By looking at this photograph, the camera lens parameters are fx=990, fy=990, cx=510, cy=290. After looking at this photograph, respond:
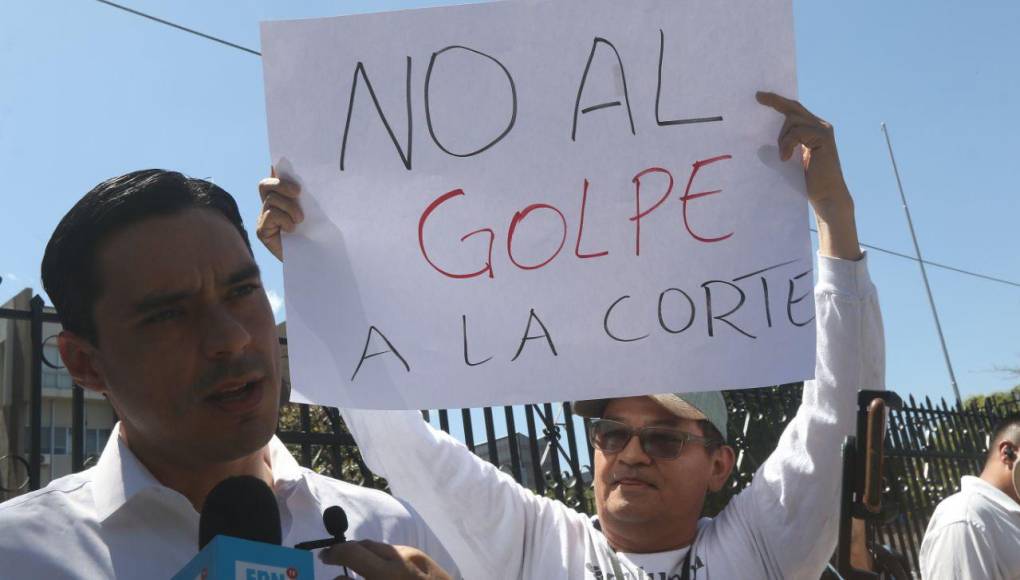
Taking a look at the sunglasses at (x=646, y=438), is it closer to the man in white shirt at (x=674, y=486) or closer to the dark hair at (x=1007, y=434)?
the man in white shirt at (x=674, y=486)

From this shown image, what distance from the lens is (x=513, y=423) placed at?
191 inches

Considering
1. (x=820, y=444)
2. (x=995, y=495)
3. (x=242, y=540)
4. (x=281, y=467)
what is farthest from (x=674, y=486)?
(x=995, y=495)

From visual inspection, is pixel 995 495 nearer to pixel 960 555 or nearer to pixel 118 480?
pixel 960 555

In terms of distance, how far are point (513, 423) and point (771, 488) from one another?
235cm

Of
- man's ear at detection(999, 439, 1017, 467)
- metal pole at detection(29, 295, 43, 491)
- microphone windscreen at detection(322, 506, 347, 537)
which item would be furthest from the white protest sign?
man's ear at detection(999, 439, 1017, 467)

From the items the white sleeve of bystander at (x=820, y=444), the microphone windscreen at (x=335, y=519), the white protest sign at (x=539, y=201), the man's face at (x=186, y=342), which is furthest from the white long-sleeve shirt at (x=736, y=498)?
the microphone windscreen at (x=335, y=519)

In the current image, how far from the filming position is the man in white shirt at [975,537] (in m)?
3.94

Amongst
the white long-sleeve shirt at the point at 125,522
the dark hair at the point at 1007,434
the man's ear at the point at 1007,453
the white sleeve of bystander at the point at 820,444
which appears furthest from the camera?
the dark hair at the point at 1007,434

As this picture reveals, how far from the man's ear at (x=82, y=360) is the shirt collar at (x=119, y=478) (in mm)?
98

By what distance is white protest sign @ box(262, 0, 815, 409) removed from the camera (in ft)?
7.16

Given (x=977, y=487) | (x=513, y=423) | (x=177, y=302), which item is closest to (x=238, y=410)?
(x=177, y=302)

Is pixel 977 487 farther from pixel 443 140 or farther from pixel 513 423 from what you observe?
pixel 443 140

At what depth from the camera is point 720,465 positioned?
2.94 m

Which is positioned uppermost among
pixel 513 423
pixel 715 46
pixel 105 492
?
pixel 715 46
